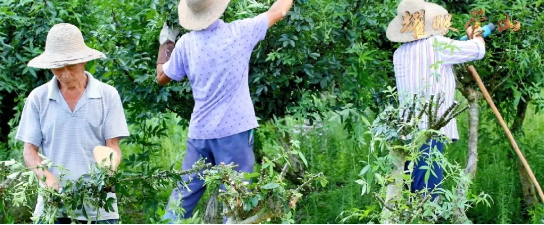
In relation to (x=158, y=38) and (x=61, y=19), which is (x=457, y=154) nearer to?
(x=158, y=38)

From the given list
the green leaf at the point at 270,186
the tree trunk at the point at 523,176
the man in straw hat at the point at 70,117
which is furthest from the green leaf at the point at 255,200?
the tree trunk at the point at 523,176

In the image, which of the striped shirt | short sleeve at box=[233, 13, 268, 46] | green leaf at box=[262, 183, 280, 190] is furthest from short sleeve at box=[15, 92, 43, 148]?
the striped shirt

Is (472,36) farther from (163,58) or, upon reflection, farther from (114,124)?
(114,124)

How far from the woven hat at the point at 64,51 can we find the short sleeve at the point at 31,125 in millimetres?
165

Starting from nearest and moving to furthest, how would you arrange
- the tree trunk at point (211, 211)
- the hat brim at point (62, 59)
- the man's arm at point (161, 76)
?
the hat brim at point (62, 59) < the man's arm at point (161, 76) < the tree trunk at point (211, 211)

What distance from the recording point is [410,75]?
5160 mm

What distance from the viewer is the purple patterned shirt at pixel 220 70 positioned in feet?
15.4

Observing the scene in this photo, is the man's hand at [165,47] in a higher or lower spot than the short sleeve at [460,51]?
higher

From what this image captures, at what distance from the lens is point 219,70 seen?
4.71m

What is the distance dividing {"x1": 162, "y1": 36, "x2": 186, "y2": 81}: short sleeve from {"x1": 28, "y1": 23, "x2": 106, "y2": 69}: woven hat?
626mm

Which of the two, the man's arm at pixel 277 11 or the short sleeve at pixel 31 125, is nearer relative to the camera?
the short sleeve at pixel 31 125

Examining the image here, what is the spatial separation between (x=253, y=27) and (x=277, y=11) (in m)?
0.15

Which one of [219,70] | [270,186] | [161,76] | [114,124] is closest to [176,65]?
[161,76]

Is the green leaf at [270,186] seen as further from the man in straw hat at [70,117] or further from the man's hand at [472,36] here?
the man's hand at [472,36]
